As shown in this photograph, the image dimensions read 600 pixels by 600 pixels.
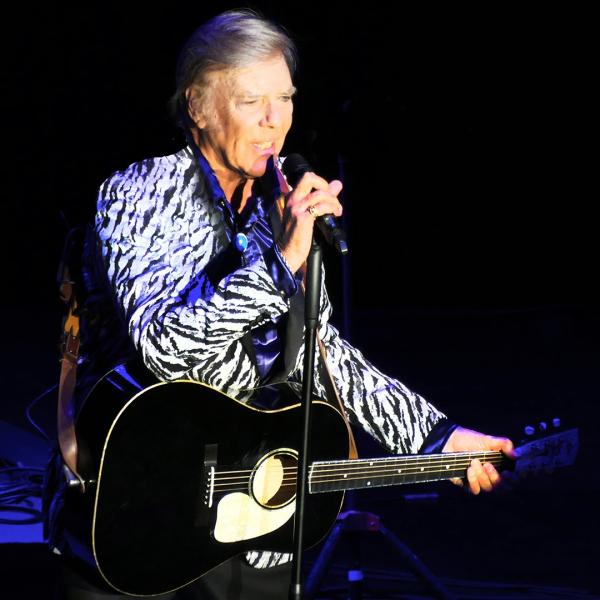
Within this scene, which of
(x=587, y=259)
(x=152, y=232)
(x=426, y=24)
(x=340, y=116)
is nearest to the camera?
(x=152, y=232)

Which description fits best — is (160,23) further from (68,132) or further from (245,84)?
(245,84)

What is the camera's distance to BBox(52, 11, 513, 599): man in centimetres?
180

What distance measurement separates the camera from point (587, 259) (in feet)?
28.7

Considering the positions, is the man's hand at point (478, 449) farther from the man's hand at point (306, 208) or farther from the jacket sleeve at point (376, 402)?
the man's hand at point (306, 208)

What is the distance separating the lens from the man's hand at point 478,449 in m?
2.26

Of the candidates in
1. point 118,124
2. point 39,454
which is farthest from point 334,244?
point 118,124

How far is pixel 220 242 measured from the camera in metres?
2.00

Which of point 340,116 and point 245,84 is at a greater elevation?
point 340,116

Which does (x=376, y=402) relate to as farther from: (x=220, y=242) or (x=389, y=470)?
(x=220, y=242)

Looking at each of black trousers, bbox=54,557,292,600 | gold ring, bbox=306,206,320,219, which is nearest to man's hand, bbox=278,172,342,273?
gold ring, bbox=306,206,320,219

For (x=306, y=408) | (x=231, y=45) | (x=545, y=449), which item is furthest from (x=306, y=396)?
(x=545, y=449)

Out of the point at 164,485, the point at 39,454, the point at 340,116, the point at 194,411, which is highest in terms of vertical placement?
the point at 340,116

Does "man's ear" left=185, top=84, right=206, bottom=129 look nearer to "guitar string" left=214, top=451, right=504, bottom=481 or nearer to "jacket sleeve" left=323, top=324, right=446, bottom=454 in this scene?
"jacket sleeve" left=323, top=324, right=446, bottom=454

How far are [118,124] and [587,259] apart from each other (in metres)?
4.00
